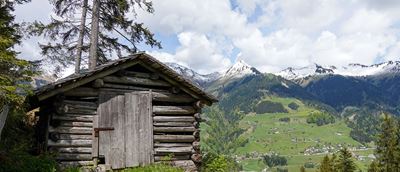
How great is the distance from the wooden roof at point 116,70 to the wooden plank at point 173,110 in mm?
714

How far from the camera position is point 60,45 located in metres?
26.4

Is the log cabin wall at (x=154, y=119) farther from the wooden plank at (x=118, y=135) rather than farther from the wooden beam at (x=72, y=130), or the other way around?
the wooden plank at (x=118, y=135)

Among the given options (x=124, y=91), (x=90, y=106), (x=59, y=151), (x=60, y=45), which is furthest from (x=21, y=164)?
(x=60, y=45)

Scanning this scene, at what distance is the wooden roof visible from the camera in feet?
57.9

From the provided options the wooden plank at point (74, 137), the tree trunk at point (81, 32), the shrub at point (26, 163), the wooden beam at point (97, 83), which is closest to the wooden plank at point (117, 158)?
the wooden plank at point (74, 137)

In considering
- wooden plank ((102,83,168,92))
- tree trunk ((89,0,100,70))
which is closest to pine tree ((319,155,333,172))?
tree trunk ((89,0,100,70))

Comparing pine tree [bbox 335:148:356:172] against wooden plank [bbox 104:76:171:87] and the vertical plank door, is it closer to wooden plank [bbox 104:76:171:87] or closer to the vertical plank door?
wooden plank [bbox 104:76:171:87]

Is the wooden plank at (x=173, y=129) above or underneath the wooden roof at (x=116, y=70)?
underneath

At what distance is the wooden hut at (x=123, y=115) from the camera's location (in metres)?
18.5

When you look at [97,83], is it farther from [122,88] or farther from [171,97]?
[171,97]

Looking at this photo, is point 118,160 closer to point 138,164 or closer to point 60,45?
point 138,164

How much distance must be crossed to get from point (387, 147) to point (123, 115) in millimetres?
51437

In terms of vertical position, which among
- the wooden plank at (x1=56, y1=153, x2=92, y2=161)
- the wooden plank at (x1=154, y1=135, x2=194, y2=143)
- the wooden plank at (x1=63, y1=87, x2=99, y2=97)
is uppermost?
the wooden plank at (x1=63, y1=87, x2=99, y2=97)

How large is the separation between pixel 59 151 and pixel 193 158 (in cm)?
583
